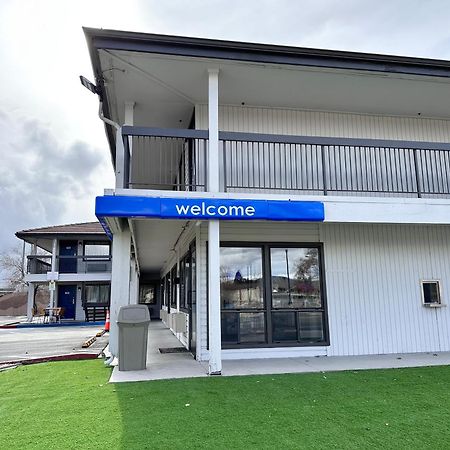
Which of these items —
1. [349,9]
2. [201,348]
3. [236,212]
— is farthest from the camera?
[349,9]

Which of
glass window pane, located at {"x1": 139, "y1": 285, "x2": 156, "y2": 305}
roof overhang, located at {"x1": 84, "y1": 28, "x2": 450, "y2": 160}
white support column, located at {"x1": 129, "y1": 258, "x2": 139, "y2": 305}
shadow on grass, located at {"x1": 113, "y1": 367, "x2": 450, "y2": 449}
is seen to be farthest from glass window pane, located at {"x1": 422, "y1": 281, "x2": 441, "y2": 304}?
glass window pane, located at {"x1": 139, "y1": 285, "x2": 156, "y2": 305}

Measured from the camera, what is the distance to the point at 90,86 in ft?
26.4

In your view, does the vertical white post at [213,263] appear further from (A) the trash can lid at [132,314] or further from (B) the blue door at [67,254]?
(B) the blue door at [67,254]

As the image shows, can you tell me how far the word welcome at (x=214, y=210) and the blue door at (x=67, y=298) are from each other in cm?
2356

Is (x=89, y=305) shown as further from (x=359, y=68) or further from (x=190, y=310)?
(x=359, y=68)

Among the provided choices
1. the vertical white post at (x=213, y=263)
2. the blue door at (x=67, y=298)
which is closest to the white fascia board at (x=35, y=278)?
the blue door at (x=67, y=298)

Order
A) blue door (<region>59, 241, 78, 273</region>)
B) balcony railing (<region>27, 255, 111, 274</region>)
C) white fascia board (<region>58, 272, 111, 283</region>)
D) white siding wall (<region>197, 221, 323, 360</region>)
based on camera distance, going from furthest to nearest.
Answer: blue door (<region>59, 241, 78, 273</region>) < balcony railing (<region>27, 255, 111, 274</region>) < white fascia board (<region>58, 272, 111, 283</region>) < white siding wall (<region>197, 221, 323, 360</region>)

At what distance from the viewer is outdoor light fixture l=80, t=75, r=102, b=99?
25.6 feet

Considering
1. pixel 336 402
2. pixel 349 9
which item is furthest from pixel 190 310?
pixel 349 9

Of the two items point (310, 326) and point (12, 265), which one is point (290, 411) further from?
point (12, 265)

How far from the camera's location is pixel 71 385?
253 inches

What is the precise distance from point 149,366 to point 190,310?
2011 millimetres

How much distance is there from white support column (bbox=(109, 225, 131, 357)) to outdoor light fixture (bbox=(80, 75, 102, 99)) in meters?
2.76

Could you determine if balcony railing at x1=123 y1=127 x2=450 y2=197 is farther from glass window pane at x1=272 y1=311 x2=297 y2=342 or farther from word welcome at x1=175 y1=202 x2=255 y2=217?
glass window pane at x1=272 y1=311 x2=297 y2=342
